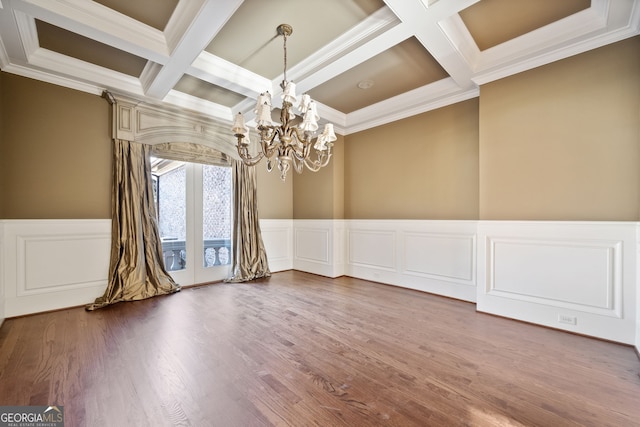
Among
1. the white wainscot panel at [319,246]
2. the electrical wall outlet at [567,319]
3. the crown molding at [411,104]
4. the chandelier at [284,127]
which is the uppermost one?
the crown molding at [411,104]

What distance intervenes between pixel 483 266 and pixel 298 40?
11.0ft

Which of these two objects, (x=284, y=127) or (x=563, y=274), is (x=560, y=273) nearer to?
(x=563, y=274)

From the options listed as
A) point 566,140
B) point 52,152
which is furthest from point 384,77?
point 52,152

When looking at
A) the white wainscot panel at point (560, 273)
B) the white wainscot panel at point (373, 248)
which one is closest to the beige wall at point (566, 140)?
the white wainscot panel at point (560, 273)

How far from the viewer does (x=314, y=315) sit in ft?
9.84

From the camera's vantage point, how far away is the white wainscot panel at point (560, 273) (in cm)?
242

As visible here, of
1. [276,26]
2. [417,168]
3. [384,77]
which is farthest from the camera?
[417,168]

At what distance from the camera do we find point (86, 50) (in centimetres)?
288

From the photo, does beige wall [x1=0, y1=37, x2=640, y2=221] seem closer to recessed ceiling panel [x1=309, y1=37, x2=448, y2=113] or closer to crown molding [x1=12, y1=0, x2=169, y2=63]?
recessed ceiling panel [x1=309, y1=37, x2=448, y2=113]

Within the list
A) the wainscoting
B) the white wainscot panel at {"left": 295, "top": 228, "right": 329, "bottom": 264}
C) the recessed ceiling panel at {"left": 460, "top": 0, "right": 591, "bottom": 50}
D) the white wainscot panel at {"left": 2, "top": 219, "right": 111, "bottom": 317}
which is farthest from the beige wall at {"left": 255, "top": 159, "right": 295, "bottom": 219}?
the recessed ceiling panel at {"left": 460, "top": 0, "right": 591, "bottom": 50}

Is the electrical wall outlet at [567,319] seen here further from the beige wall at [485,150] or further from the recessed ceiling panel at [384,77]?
the recessed ceiling panel at [384,77]

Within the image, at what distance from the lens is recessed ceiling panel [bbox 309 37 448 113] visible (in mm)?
3000

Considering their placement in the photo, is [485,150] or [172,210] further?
[172,210]

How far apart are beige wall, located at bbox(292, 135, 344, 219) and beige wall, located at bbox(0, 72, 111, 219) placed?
3247 millimetres
